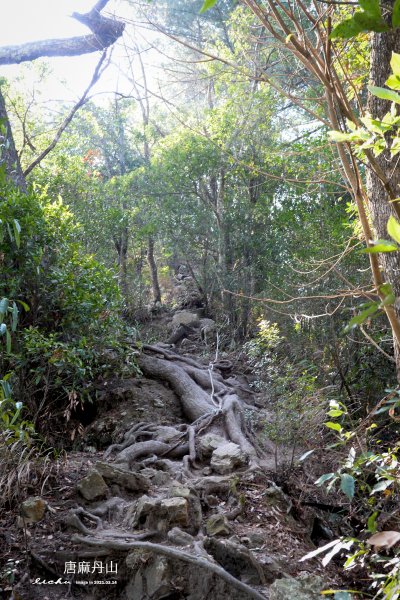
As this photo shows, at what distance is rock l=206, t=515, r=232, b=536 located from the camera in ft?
12.6

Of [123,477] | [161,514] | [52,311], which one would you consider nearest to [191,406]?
[52,311]

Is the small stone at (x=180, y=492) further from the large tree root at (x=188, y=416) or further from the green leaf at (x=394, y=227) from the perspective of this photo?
the green leaf at (x=394, y=227)

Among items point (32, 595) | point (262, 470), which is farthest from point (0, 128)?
point (262, 470)

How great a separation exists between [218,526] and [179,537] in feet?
1.12

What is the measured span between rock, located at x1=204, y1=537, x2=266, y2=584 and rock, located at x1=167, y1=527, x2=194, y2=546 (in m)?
0.13

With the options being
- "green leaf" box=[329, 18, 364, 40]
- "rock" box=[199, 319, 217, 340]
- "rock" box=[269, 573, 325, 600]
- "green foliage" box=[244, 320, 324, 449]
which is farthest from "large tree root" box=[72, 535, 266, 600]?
"rock" box=[199, 319, 217, 340]

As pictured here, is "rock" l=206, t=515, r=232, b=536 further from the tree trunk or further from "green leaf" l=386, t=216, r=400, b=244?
"green leaf" l=386, t=216, r=400, b=244

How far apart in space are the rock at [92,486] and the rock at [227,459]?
112 cm

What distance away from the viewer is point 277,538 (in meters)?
3.95

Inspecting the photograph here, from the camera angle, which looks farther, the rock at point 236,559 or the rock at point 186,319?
the rock at point 186,319

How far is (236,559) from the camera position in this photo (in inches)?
137

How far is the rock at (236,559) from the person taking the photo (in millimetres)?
3383

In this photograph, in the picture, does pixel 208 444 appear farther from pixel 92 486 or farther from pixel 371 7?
pixel 371 7

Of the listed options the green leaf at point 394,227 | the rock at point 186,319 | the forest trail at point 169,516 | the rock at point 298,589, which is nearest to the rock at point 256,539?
the forest trail at point 169,516
